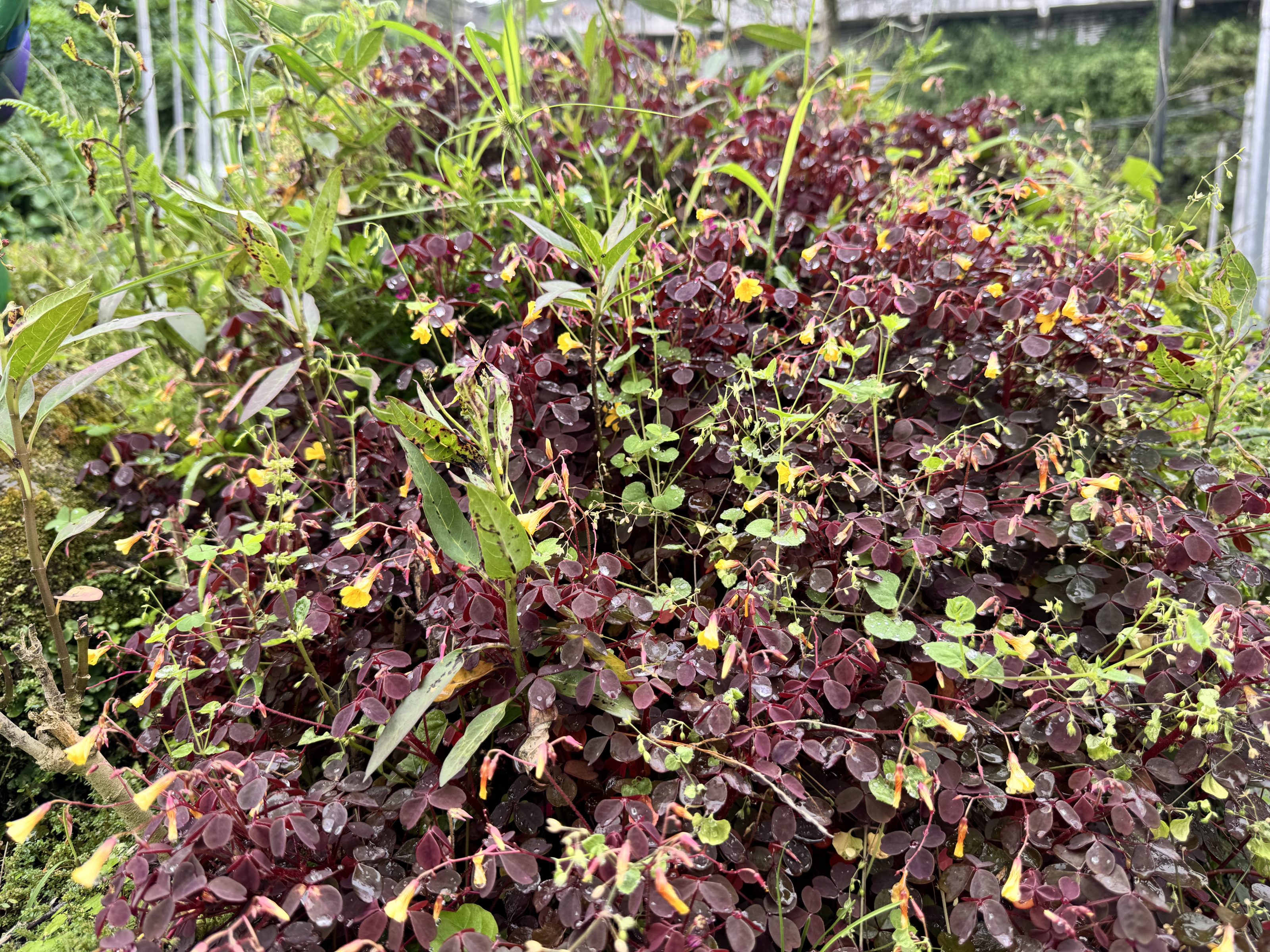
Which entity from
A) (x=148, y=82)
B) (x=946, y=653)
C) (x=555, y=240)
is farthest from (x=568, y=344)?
(x=148, y=82)

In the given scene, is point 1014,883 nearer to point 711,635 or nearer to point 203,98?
point 711,635

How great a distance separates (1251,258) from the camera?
147 inches

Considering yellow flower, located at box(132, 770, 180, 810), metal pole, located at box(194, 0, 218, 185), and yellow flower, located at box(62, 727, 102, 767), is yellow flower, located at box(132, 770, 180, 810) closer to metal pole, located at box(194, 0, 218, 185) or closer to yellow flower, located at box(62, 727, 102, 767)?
yellow flower, located at box(62, 727, 102, 767)

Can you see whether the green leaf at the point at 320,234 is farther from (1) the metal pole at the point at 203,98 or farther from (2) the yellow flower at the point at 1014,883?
(2) the yellow flower at the point at 1014,883

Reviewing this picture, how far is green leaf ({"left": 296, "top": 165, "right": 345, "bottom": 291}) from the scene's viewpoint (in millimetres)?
1323

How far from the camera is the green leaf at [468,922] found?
92 cm

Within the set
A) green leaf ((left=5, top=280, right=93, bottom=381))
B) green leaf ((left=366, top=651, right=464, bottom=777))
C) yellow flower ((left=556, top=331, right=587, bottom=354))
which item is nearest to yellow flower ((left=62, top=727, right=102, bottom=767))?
green leaf ((left=366, top=651, right=464, bottom=777))

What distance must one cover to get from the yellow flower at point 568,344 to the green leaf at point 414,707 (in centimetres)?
59

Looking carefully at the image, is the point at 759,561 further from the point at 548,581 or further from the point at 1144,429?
the point at 1144,429

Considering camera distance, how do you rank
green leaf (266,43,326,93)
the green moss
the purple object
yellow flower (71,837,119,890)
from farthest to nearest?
the purple object → green leaf (266,43,326,93) → the green moss → yellow flower (71,837,119,890)

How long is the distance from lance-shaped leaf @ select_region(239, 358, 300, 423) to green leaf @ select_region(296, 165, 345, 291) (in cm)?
15

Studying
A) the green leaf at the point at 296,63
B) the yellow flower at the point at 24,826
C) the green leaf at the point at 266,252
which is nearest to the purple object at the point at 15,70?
the green leaf at the point at 296,63

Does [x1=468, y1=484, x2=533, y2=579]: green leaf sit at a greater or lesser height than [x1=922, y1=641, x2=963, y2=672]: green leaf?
greater

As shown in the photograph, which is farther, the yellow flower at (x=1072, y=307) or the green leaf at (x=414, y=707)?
the yellow flower at (x=1072, y=307)
